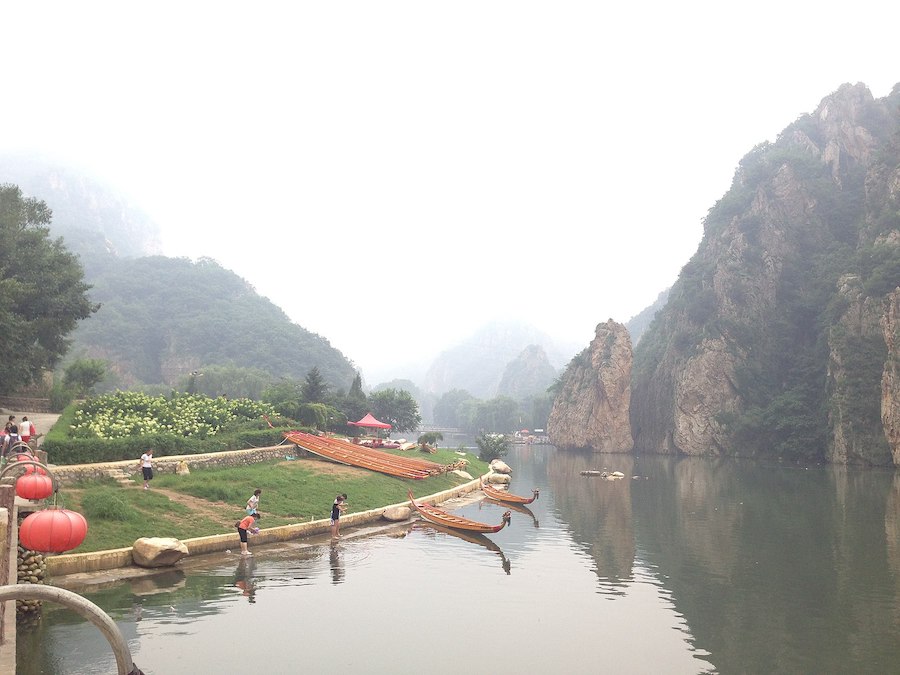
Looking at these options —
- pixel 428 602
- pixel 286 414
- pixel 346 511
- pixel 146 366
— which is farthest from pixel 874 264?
pixel 146 366

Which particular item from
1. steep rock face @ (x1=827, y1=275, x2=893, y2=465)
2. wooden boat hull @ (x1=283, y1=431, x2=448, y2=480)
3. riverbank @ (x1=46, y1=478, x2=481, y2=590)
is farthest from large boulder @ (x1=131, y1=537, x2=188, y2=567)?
steep rock face @ (x1=827, y1=275, x2=893, y2=465)

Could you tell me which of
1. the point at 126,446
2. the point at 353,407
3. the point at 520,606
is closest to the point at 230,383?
the point at 353,407

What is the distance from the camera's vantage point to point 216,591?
716 inches

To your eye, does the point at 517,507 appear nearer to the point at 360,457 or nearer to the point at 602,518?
the point at 602,518

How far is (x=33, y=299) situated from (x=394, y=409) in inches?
1929

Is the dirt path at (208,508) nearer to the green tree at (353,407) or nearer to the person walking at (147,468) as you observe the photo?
the person walking at (147,468)

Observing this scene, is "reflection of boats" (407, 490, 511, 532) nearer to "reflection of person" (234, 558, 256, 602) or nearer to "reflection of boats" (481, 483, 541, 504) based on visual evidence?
"reflection of boats" (481, 483, 541, 504)

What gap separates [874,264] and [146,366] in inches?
5110

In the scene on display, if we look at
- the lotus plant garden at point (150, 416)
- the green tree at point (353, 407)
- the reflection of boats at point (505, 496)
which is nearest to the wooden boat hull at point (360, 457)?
the reflection of boats at point (505, 496)

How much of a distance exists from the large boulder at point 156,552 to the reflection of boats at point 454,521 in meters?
13.8

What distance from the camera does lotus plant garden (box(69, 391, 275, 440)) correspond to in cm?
3222

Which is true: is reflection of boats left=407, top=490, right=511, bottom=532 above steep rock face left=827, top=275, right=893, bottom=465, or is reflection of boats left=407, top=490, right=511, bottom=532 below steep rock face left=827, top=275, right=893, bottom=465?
below

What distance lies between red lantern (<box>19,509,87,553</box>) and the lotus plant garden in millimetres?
19052

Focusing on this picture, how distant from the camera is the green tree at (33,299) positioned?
37.6 m
